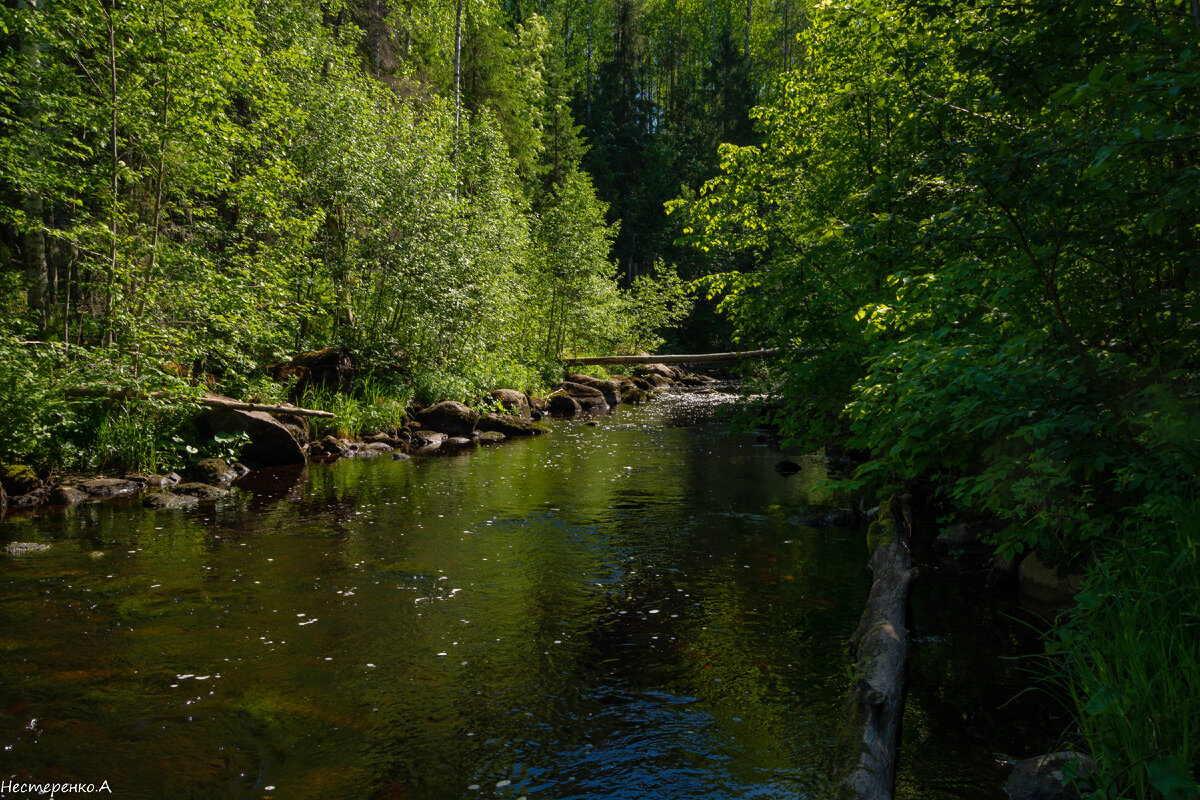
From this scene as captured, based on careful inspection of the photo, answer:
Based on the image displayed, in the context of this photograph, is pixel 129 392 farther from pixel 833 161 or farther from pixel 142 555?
pixel 833 161

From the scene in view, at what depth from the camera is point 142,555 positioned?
26.8 ft

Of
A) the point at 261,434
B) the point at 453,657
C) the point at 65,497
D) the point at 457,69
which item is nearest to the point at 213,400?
the point at 261,434

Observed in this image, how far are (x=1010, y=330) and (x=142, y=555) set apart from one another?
363 inches

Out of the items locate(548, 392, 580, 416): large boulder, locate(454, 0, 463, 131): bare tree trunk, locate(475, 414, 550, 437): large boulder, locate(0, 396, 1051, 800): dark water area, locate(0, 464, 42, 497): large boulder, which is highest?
locate(454, 0, 463, 131): bare tree trunk

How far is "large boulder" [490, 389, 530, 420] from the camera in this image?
2144 cm

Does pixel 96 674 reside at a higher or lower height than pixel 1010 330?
lower

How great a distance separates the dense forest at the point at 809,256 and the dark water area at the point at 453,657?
5.39 ft

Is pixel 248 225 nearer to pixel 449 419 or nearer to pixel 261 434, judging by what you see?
pixel 261 434

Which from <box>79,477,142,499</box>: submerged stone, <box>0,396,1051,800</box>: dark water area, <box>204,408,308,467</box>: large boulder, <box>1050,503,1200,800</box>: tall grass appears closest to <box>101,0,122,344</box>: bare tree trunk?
<box>204,408,308,467</box>: large boulder

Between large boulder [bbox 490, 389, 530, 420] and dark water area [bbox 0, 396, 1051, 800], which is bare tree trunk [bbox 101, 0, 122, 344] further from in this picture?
large boulder [bbox 490, 389, 530, 420]

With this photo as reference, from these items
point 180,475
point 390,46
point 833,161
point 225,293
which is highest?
point 390,46

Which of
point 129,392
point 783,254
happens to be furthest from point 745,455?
point 129,392

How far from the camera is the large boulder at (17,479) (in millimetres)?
10320

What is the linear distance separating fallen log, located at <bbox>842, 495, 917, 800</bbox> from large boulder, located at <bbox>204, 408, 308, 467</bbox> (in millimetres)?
11453
